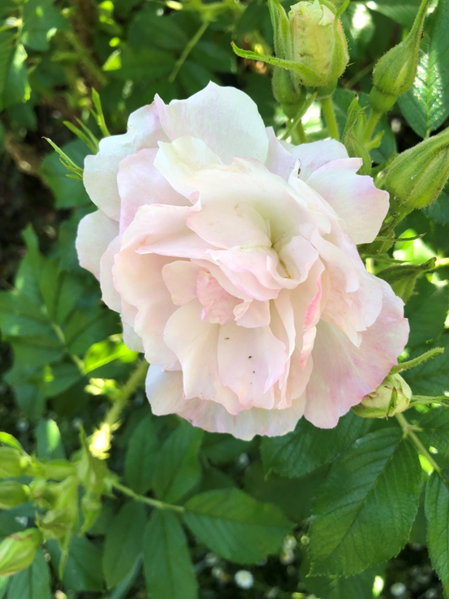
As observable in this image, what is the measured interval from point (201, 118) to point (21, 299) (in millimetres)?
978

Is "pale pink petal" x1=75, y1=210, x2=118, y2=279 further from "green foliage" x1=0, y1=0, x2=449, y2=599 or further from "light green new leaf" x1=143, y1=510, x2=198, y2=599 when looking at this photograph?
"light green new leaf" x1=143, y1=510, x2=198, y2=599

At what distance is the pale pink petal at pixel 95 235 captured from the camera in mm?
750

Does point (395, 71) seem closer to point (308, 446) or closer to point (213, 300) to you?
point (213, 300)

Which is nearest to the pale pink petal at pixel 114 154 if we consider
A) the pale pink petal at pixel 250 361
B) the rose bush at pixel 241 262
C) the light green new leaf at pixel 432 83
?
the rose bush at pixel 241 262

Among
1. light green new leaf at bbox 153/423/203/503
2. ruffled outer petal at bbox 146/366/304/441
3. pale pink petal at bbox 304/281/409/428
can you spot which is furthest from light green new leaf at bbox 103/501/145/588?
pale pink petal at bbox 304/281/409/428

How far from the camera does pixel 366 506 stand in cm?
92

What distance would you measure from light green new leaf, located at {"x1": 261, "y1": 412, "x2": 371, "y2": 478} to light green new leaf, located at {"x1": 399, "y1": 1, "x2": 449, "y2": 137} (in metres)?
0.52

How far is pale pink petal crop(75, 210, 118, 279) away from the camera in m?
0.75

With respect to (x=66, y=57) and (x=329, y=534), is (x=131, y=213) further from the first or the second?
(x=66, y=57)

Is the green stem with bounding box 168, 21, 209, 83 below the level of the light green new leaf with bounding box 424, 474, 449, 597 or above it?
above

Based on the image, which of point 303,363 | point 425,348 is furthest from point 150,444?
point 303,363

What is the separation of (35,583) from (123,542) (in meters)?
0.23

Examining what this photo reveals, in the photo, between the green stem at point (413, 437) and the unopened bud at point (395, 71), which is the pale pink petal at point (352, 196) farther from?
the green stem at point (413, 437)

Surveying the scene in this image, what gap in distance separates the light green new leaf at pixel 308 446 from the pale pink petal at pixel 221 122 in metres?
0.51
